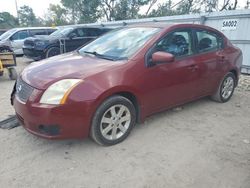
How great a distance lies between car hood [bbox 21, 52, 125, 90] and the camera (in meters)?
3.04

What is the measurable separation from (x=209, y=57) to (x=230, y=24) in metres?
5.15

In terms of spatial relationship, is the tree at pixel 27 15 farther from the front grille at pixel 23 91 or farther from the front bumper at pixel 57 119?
the front bumper at pixel 57 119

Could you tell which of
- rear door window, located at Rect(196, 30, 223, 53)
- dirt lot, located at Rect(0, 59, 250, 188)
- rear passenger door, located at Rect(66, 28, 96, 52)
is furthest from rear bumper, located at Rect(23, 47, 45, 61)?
rear door window, located at Rect(196, 30, 223, 53)

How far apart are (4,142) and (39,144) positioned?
514 millimetres

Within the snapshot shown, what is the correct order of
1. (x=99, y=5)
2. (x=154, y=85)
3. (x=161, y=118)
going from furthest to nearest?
1. (x=99, y=5)
2. (x=161, y=118)
3. (x=154, y=85)

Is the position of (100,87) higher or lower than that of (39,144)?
higher

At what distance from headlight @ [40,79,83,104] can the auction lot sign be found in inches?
297

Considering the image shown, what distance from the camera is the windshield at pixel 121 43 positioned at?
144 inches

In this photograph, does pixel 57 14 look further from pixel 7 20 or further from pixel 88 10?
pixel 88 10

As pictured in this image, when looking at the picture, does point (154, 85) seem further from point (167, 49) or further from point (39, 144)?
point (39, 144)

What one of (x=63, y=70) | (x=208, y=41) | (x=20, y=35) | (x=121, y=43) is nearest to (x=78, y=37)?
(x=20, y=35)

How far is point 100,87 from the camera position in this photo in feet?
10.0

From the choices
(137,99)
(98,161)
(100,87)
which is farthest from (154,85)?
(98,161)

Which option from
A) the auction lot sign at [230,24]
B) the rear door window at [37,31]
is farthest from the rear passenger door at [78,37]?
the auction lot sign at [230,24]
